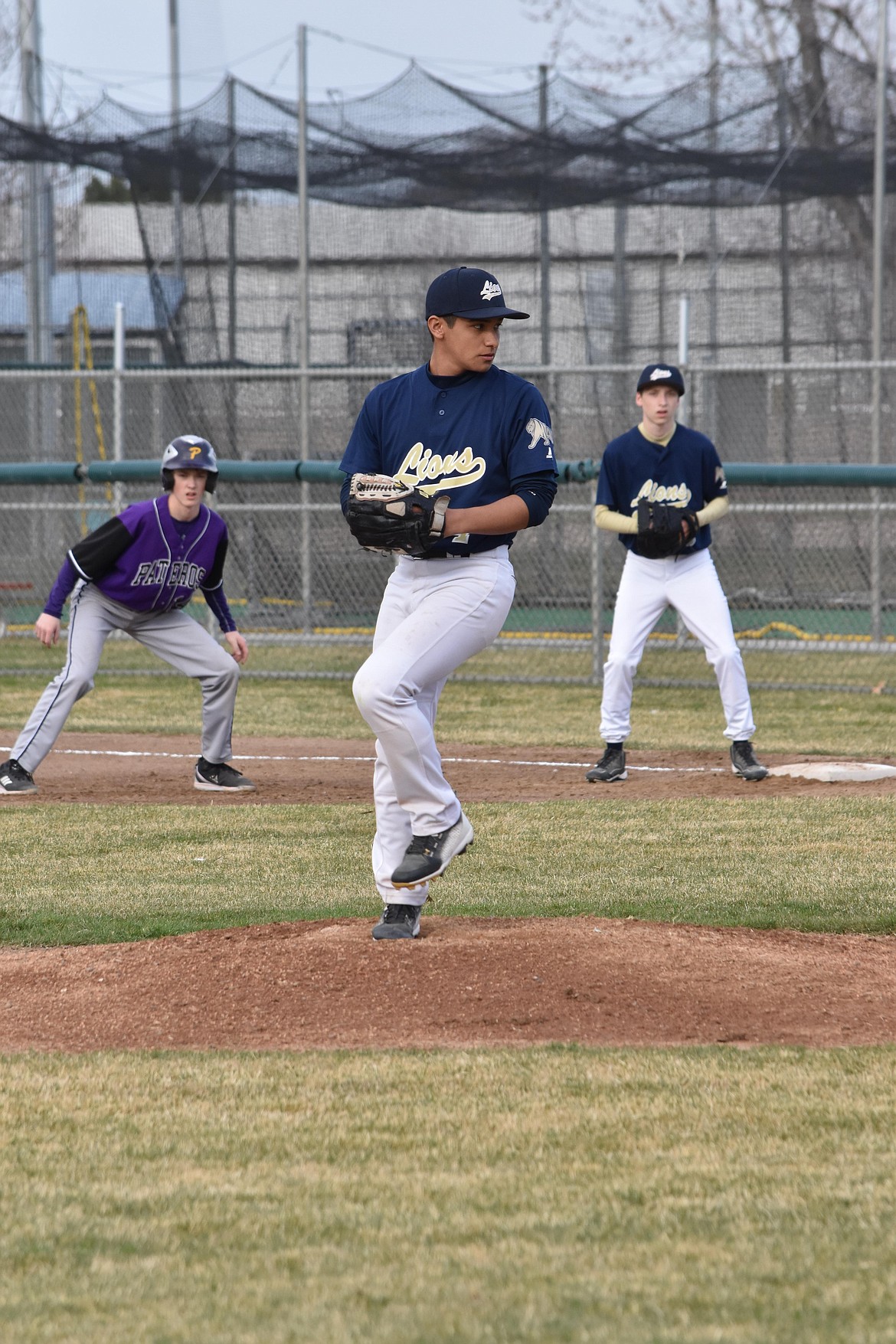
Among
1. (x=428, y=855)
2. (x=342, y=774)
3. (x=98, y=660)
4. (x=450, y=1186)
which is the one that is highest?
(x=98, y=660)

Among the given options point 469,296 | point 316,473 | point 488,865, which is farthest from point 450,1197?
point 316,473

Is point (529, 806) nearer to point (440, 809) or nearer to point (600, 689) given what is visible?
point (440, 809)

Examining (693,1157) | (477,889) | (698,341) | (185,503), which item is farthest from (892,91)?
(693,1157)

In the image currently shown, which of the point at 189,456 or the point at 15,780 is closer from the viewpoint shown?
the point at 189,456

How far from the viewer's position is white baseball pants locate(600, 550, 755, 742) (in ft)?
26.7

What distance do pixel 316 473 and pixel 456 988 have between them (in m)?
8.30

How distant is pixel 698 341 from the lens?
49.2 feet

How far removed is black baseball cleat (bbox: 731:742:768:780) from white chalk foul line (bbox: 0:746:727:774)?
0.25 meters

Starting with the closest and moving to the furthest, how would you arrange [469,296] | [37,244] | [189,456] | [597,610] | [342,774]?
[469,296]
[189,456]
[342,774]
[597,610]
[37,244]

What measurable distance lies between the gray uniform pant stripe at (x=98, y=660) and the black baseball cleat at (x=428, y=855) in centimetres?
Result: 349

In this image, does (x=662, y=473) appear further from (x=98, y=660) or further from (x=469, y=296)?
(x=469, y=296)

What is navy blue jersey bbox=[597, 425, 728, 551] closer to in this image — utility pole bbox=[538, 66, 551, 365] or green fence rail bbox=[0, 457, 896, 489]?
green fence rail bbox=[0, 457, 896, 489]

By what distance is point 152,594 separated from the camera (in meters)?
8.10

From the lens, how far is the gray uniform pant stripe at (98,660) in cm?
792
